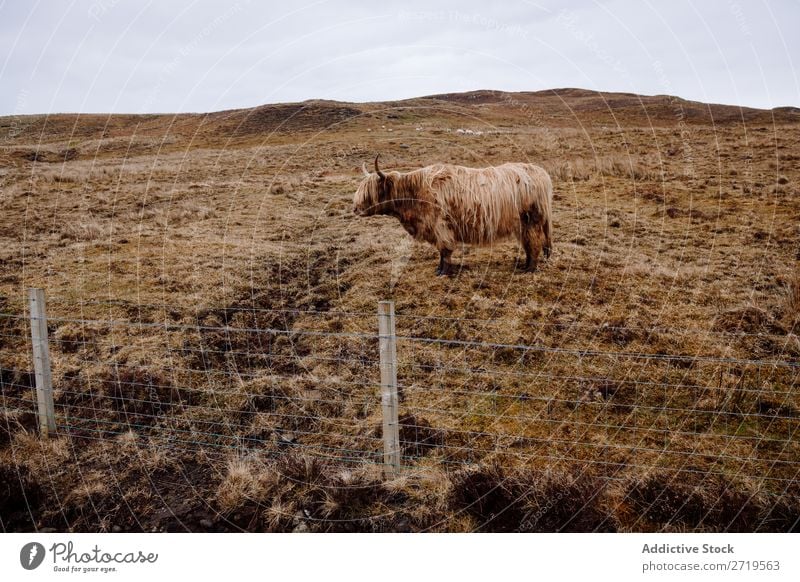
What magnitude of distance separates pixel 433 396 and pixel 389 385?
A: 187 cm

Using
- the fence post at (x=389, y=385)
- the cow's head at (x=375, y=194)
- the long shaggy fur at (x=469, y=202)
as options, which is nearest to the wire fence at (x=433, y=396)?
the fence post at (x=389, y=385)

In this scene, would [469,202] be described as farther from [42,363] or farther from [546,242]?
[42,363]

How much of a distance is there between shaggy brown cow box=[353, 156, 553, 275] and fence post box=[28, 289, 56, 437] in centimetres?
578

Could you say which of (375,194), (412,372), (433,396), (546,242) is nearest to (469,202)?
(375,194)

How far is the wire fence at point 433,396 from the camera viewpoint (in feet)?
16.1

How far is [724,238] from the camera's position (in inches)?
466

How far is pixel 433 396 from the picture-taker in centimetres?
610

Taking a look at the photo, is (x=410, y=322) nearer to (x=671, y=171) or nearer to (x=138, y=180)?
(x=671, y=171)

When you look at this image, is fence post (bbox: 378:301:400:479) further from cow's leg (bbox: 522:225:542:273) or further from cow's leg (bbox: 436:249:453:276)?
cow's leg (bbox: 522:225:542:273)

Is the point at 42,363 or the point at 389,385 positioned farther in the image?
the point at 42,363
